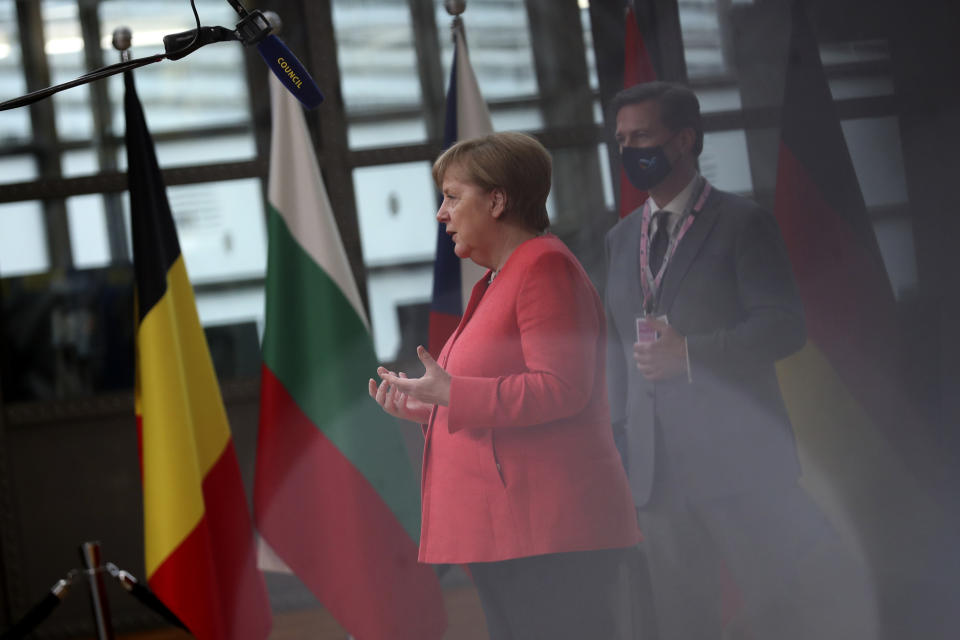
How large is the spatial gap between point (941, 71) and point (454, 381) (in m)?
0.71

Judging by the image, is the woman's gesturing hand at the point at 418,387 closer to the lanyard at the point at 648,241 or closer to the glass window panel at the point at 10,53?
the lanyard at the point at 648,241

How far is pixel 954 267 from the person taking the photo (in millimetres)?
1113

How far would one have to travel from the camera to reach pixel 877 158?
3.84ft

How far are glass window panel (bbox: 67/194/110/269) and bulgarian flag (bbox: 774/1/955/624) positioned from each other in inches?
117

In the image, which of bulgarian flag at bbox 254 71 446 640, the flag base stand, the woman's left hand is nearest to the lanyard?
the woman's left hand

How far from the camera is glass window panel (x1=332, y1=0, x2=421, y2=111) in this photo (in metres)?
3.59

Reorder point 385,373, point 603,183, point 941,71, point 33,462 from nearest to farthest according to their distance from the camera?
point 941,71 → point 385,373 → point 603,183 → point 33,462

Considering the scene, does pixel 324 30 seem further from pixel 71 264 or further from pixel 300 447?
pixel 300 447

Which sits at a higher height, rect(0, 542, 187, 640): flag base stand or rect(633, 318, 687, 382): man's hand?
rect(633, 318, 687, 382): man's hand

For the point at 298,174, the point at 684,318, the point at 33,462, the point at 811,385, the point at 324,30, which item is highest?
the point at 324,30

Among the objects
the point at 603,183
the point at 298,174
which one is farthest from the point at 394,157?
the point at 603,183

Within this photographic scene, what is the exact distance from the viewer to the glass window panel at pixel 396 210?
3596 mm

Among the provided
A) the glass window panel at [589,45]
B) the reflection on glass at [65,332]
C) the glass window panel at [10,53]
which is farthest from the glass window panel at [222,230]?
the glass window panel at [589,45]

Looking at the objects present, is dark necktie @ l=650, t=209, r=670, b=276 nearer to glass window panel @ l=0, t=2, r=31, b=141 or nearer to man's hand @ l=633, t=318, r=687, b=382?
man's hand @ l=633, t=318, r=687, b=382
